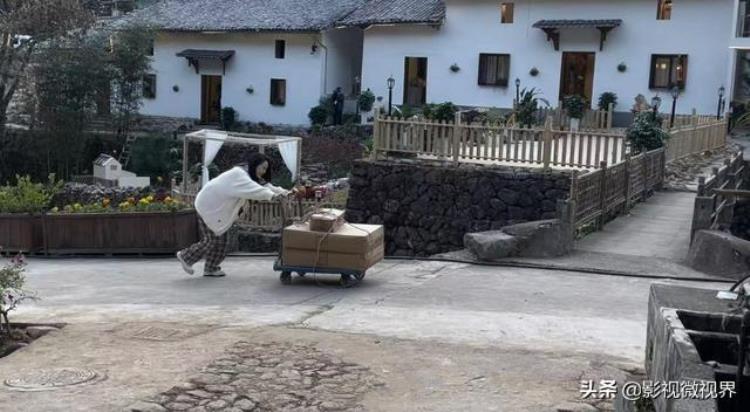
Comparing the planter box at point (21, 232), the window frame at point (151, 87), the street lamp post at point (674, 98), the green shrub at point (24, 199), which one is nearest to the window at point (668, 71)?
the street lamp post at point (674, 98)

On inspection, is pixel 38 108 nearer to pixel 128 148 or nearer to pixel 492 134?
pixel 128 148

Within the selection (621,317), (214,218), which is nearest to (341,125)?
(214,218)

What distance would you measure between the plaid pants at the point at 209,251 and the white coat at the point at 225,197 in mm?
168

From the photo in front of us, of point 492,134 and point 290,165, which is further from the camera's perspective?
point 290,165

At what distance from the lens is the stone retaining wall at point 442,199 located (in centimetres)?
1548

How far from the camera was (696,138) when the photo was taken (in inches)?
881

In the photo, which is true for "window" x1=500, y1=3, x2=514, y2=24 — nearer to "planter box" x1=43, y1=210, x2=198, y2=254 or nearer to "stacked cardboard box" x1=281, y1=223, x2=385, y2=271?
"planter box" x1=43, y1=210, x2=198, y2=254

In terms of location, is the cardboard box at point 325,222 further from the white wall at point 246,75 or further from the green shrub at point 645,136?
the white wall at point 246,75

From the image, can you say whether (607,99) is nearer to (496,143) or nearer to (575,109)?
(575,109)

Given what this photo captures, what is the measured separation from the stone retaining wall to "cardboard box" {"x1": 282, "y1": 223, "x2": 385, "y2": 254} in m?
6.86

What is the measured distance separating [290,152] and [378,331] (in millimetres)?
13387

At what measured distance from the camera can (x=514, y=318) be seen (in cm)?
761

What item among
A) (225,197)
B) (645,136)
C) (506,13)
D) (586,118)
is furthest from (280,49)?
(225,197)

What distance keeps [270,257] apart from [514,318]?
18.8 ft
